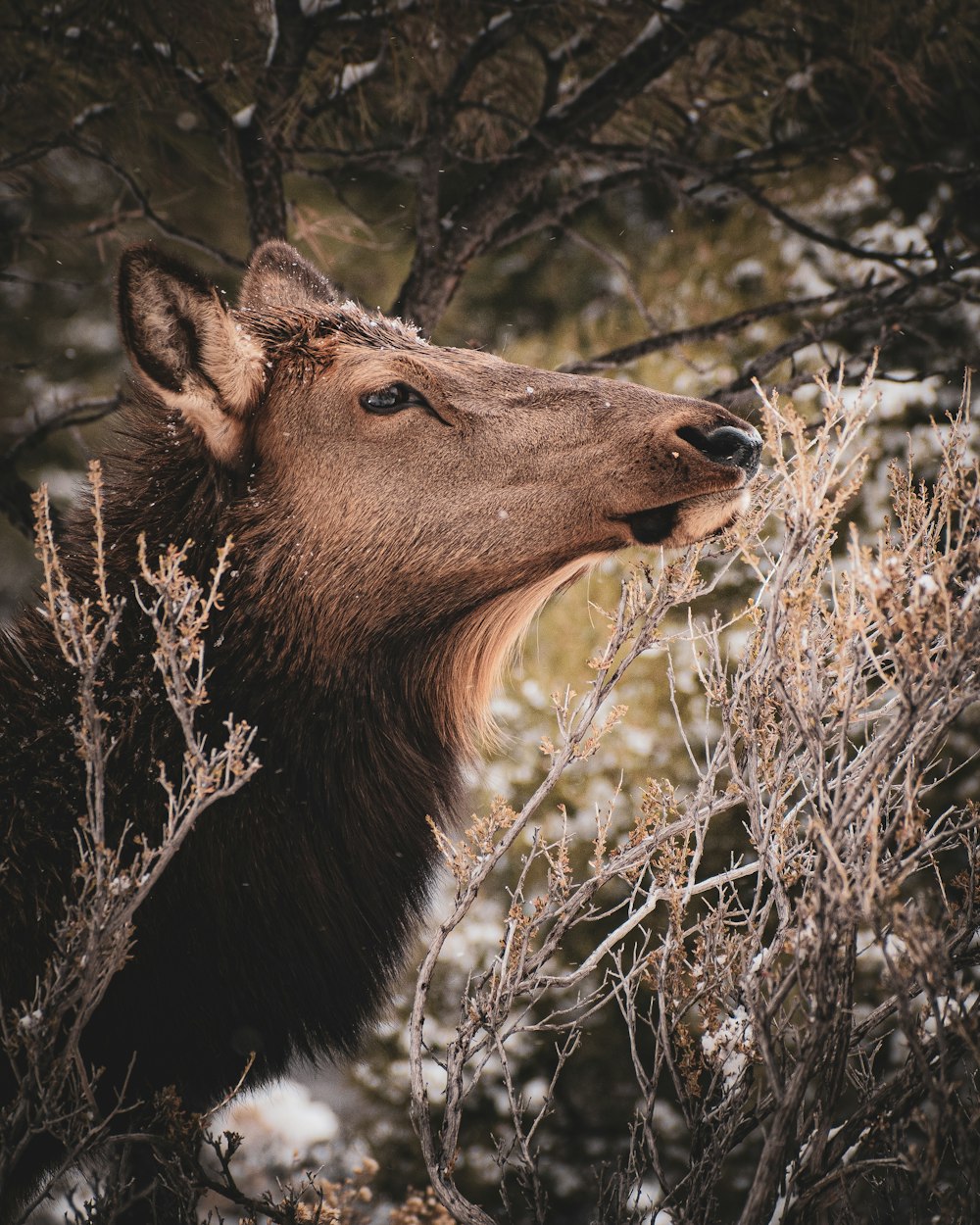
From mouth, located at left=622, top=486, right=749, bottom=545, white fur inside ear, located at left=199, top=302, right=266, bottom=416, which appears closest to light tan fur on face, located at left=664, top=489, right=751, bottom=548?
mouth, located at left=622, top=486, right=749, bottom=545

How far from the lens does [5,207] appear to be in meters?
6.48

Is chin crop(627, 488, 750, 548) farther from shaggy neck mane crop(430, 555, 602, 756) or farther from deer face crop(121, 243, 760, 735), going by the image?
shaggy neck mane crop(430, 555, 602, 756)

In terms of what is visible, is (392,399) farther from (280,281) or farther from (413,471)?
(280,281)

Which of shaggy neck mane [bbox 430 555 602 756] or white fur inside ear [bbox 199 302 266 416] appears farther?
shaggy neck mane [bbox 430 555 602 756]

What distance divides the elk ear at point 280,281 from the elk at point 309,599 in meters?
0.51

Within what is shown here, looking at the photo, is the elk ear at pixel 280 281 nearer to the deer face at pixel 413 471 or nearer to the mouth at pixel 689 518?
the deer face at pixel 413 471

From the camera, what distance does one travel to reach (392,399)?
9.41 ft

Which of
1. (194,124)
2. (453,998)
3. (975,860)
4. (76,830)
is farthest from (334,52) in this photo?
(453,998)

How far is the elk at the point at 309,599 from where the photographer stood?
2.60 m

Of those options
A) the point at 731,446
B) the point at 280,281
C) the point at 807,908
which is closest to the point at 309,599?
the point at 731,446

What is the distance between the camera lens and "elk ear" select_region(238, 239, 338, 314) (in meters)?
3.54

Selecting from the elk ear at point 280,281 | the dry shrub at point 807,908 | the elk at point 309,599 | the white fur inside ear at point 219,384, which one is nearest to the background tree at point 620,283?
the dry shrub at point 807,908

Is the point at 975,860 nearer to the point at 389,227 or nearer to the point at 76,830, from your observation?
the point at 76,830

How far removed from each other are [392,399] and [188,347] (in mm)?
541
